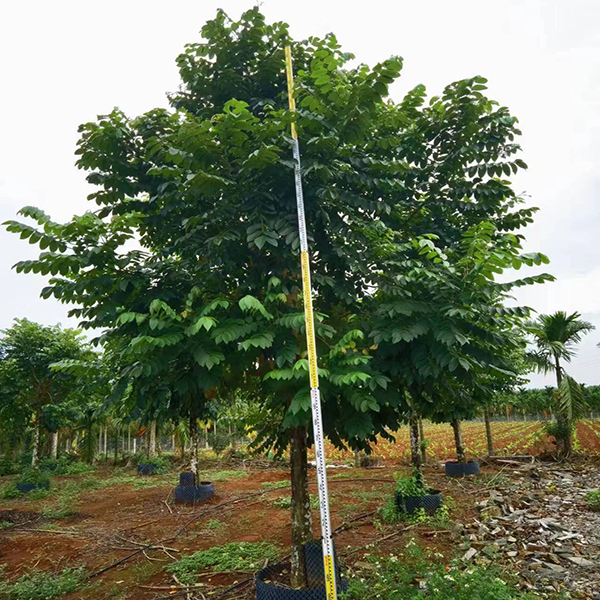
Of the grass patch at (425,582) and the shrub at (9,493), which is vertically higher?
the grass patch at (425,582)

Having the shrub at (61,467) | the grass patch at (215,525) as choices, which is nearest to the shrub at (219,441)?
the shrub at (61,467)

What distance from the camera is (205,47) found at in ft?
20.0

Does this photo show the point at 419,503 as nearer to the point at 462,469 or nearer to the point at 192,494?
the point at 462,469

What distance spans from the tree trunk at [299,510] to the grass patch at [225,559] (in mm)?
2357

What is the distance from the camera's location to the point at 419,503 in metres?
10.0

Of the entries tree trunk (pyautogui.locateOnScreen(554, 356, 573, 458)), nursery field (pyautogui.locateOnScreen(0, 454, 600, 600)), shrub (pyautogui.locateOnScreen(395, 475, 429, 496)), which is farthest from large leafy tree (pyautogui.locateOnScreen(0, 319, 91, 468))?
tree trunk (pyautogui.locateOnScreen(554, 356, 573, 458))

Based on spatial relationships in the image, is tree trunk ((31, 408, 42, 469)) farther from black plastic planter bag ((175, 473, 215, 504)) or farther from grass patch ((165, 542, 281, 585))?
grass patch ((165, 542, 281, 585))

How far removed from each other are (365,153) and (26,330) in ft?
60.3

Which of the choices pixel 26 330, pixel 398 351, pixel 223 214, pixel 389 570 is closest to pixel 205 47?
pixel 223 214

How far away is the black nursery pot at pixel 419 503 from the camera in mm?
9992

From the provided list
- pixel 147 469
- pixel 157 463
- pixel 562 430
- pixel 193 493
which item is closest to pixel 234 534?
pixel 193 493

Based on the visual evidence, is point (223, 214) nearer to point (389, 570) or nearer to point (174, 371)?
point (174, 371)

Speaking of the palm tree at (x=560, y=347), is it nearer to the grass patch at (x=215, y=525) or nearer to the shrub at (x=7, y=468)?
the grass patch at (x=215, y=525)

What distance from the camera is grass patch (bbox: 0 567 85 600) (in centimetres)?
749
